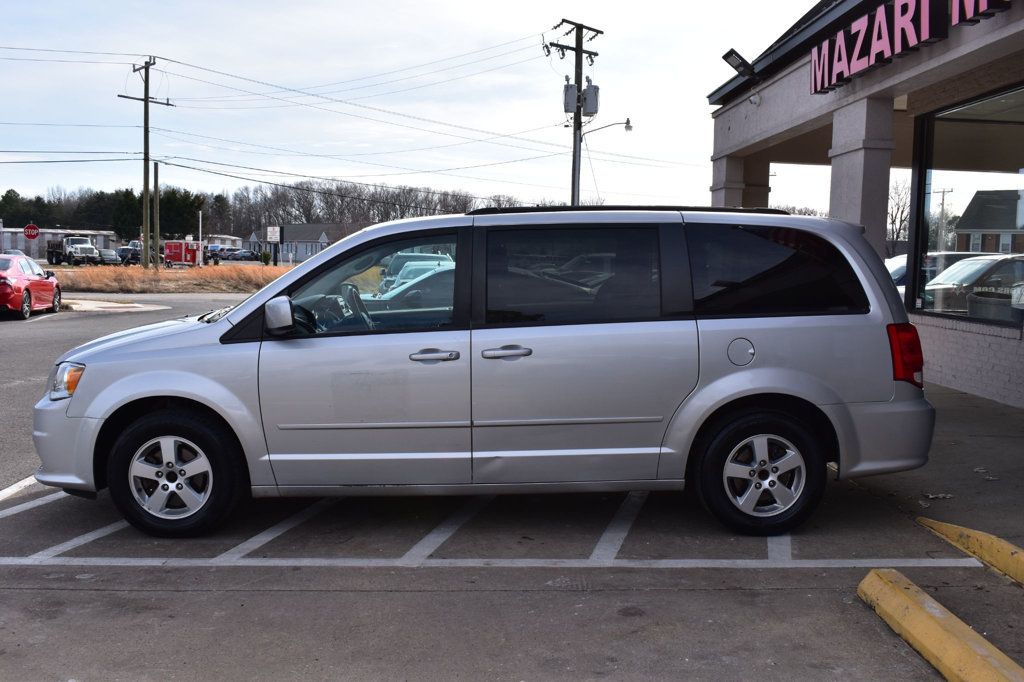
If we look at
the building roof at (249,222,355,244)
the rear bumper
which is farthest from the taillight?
the building roof at (249,222,355,244)

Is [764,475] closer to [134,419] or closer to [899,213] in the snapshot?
[134,419]

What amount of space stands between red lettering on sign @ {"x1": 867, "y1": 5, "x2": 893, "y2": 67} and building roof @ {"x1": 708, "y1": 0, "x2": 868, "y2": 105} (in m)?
0.32

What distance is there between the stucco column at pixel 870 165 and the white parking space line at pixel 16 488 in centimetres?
870

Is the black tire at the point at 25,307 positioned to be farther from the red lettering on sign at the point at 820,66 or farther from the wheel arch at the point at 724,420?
the wheel arch at the point at 724,420

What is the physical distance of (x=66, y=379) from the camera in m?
5.60

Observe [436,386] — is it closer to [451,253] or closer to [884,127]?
[451,253]

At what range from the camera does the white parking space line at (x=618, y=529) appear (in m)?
5.31

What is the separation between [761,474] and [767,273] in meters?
1.15

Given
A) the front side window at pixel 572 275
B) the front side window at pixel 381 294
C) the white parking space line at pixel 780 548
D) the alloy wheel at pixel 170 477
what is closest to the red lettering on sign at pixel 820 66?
the front side window at pixel 572 275

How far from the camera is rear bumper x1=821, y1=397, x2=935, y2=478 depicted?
550 cm

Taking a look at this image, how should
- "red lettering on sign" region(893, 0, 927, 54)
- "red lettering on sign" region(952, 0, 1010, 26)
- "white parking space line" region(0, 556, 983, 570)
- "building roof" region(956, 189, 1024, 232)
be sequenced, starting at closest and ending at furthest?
"white parking space line" region(0, 556, 983, 570) < "red lettering on sign" region(952, 0, 1010, 26) < "red lettering on sign" region(893, 0, 927, 54) < "building roof" region(956, 189, 1024, 232)

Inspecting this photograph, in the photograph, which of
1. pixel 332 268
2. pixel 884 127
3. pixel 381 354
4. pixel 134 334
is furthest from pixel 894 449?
pixel 884 127

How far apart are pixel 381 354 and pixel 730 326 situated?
1.96 meters

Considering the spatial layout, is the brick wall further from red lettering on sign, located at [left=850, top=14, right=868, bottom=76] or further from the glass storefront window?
red lettering on sign, located at [left=850, top=14, right=868, bottom=76]
